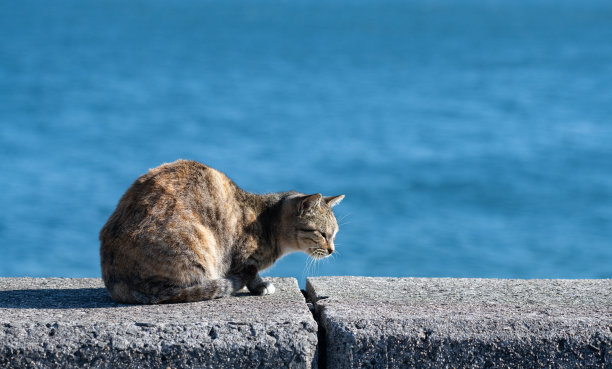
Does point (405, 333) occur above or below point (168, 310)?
below

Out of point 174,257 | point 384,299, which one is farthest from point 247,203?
point 384,299

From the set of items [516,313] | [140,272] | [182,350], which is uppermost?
[140,272]

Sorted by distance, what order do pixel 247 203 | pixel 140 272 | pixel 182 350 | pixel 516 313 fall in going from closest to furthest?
1. pixel 182 350
2. pixel 516 313
3. pixel 140 272
4. pixel 247 203

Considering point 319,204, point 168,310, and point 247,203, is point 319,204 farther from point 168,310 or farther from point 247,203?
point 168,310

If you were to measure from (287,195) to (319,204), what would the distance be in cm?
22

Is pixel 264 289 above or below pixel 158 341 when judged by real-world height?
above

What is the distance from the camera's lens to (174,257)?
117 inches

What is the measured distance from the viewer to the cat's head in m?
3.61

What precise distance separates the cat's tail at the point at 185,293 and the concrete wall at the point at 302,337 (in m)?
0.14

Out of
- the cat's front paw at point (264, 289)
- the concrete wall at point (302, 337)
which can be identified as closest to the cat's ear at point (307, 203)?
the cat's front paw at point (264, 289)

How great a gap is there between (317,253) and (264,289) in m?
0.56

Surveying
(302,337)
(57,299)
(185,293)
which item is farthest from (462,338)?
(57,299)

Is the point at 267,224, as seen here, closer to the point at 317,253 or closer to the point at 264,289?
the point at 317,253

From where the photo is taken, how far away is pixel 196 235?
309 cm
